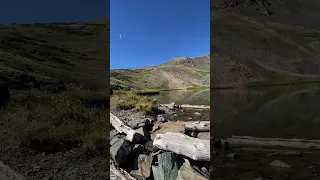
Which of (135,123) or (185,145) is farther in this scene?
(135,123)

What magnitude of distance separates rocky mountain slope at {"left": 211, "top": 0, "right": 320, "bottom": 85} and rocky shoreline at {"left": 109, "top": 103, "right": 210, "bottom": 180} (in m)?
33.3

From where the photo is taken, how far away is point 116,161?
5828mm

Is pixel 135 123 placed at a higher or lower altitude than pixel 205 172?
higher

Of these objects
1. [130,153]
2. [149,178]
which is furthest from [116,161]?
[149,178]

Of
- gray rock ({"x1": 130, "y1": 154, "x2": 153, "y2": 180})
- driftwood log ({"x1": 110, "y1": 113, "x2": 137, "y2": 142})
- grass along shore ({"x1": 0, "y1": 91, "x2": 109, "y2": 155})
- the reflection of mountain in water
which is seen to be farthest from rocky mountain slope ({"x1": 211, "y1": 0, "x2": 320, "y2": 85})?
grass along shore ({"x1": 0, "y1": 91, "x2": 109, "y2": 155})

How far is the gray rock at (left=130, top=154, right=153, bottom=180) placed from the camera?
5758 millimetres

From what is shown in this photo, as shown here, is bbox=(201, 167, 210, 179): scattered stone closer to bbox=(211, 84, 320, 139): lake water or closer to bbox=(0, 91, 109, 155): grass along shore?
bbox=(0, 91, 109, 155): grass along shore

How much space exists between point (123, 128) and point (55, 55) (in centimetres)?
202

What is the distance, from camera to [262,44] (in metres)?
83.4

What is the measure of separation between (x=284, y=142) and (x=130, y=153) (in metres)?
5.69

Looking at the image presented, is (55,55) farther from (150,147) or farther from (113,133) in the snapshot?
(150,147)

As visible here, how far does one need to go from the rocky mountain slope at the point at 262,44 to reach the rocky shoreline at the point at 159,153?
3328 centimetres

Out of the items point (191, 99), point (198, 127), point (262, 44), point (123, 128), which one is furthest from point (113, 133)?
point (262, 44)

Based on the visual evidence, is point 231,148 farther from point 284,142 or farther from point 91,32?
point 91,32
